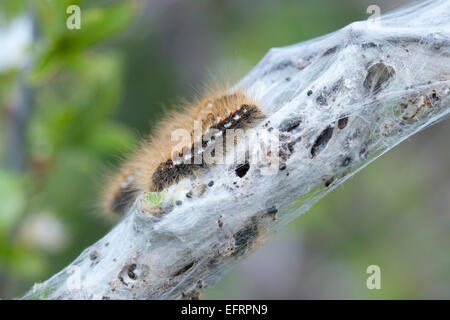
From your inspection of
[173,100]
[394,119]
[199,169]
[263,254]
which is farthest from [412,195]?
[199,169]

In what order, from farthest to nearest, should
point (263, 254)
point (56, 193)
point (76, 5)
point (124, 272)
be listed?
point (263, 254) → point (56, 193) → point (76, 5) → point (124, 272)

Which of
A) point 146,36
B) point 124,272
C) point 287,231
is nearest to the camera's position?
point 124,272

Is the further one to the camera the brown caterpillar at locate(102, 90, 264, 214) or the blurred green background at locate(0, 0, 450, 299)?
the blurred green background at locate(0, 0, 450, 299)

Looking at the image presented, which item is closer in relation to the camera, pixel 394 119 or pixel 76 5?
pixel 394 119

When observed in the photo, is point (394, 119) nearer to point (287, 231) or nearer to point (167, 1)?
point (287, 231)

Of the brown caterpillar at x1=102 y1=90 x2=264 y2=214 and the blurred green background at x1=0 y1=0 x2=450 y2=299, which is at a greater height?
the blurred green background at x1=0 y1=0 x2=450 y2=299
